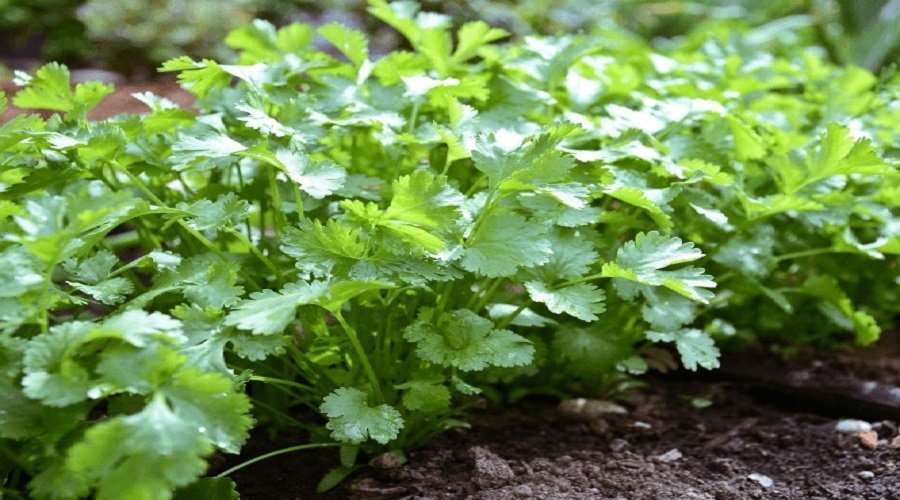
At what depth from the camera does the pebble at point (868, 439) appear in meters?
1.48

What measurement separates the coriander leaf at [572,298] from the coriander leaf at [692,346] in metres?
0.20

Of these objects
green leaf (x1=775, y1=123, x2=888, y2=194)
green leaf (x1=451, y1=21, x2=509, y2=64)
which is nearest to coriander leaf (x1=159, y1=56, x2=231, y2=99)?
green leaf (x1=451, y1=21, x2=509, y2=64)

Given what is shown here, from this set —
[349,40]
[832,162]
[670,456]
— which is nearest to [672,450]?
[670,456]

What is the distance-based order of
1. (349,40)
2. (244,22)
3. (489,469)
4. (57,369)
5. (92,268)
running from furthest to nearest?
(244,22)
(349,40)
(489,469)
(92,268)
(57,369)

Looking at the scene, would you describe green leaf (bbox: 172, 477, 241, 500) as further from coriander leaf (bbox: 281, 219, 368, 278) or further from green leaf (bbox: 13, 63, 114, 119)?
green leaf (bbox: 13, 63, 114, 119)

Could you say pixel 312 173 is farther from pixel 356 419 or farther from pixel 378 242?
pixel 356 419

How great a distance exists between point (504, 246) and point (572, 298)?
0.13 meters

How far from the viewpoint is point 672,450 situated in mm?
1495

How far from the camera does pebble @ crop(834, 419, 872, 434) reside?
5.12 feet

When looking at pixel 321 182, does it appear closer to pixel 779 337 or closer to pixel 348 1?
pixel 779 337

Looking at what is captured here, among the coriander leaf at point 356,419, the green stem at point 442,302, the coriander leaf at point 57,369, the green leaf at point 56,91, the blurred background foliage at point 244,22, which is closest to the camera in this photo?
the coriander leaf at point 57,369

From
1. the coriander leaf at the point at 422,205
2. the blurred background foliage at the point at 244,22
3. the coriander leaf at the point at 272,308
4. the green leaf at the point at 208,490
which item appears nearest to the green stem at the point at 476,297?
the coriander leaf at the point at 422,205

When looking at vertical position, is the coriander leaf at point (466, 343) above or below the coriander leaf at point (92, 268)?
below

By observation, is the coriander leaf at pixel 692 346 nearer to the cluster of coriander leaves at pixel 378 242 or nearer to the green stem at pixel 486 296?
the cluster of coriander leaves at pixel 378 242
